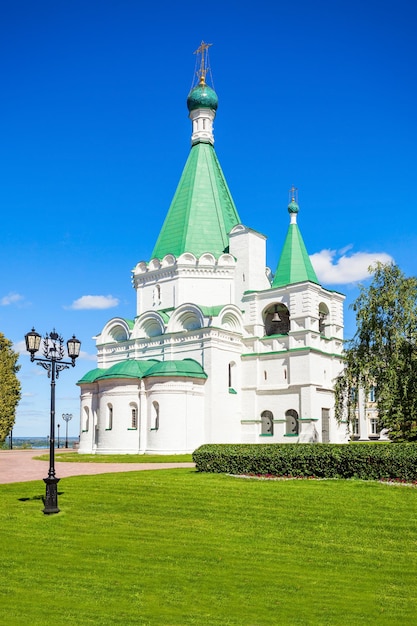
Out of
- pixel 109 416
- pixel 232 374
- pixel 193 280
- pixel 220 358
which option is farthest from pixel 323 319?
pixel 109 416

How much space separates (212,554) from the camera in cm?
1085

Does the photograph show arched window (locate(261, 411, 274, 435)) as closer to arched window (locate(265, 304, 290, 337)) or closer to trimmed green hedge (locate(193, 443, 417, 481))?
arched window (locate(265, 304, 290, 337))

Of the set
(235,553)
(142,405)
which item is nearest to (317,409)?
(142,405)

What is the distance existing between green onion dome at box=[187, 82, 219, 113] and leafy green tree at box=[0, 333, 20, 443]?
73.1 ft

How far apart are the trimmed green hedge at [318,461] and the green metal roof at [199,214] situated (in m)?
21.1

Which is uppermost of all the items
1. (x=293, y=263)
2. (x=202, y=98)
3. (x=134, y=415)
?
(x=202, y=98)

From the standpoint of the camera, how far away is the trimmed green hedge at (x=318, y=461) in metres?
15.4

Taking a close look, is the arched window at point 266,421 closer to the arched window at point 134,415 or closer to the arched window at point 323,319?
the arched window at point 323,319

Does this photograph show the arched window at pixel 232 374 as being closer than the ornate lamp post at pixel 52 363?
No

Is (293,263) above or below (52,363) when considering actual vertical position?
above

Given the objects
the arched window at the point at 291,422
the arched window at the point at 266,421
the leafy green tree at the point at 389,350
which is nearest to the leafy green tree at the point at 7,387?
the arched window at the point at 266,421

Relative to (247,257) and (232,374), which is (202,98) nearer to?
(247,257)

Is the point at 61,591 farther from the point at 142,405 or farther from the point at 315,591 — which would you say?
the point at 142,405

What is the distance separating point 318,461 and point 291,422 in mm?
18839
